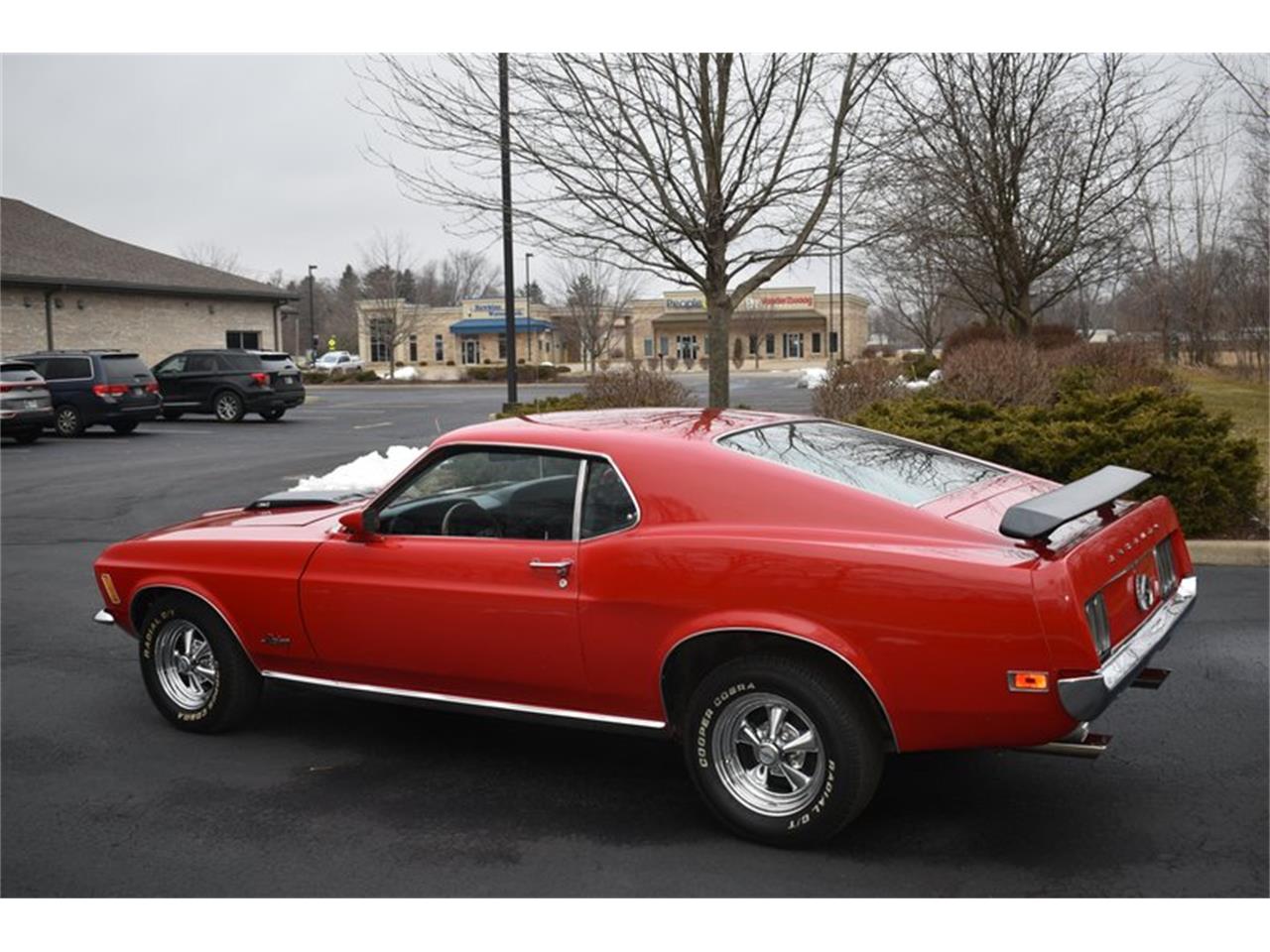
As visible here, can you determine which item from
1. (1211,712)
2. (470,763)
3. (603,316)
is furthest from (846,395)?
(603,316)

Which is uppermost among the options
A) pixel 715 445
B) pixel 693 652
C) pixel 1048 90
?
pixel 1048 90

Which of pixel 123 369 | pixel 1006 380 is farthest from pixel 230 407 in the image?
pixel 1006 380

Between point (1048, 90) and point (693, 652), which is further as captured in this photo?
point (1048, 90)

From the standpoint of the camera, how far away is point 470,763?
5.32 meters

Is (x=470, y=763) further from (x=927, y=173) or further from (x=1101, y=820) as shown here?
(x=927, y=173)

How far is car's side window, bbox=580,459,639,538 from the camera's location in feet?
15.5

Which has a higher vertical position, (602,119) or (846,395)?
(602,119)

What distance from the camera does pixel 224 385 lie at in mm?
29125

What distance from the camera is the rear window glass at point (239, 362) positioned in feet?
96.4

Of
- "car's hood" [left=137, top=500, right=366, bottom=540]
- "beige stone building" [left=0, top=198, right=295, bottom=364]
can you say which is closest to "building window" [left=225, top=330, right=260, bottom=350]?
"beige stone building" [left=0, top=198, right=295, bottom=364]

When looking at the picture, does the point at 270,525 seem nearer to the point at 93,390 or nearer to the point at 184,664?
the point at 184,664

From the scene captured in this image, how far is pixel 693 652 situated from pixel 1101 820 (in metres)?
1.59

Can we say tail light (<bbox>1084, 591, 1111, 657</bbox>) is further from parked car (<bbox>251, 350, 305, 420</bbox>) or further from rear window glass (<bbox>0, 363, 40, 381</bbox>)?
parked car (<bbox>251, 350, 305, 420</bbox>)

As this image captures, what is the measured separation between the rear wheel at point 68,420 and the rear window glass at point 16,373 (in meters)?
1.12
